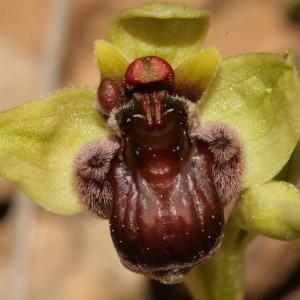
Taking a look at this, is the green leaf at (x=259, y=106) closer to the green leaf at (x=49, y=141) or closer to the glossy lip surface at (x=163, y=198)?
the glossy lip surface at (x=163, y=198)

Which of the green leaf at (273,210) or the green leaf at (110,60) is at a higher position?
the green leaf at (110,60)

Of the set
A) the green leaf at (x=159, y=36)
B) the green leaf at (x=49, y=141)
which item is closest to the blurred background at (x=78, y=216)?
the green leaf at (x=159, y=36)

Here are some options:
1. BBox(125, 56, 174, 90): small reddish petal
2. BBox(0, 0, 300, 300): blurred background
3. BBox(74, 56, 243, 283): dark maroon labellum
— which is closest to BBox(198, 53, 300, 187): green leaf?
BBox(74, 56, 243, 283): dark maroon labellum

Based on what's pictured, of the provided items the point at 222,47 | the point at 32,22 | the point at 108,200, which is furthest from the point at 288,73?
the point at 32,22

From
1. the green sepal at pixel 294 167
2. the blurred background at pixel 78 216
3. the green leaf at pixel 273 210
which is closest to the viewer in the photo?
the green leaf at pixel 273 210

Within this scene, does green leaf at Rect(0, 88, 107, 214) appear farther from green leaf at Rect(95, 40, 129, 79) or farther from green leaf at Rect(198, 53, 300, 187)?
green leaf at Rect(198, 53, 300, 187)

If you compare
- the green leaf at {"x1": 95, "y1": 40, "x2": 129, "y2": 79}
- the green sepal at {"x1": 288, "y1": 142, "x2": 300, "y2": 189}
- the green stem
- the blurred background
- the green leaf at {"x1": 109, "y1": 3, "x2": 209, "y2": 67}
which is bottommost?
the blurred background
